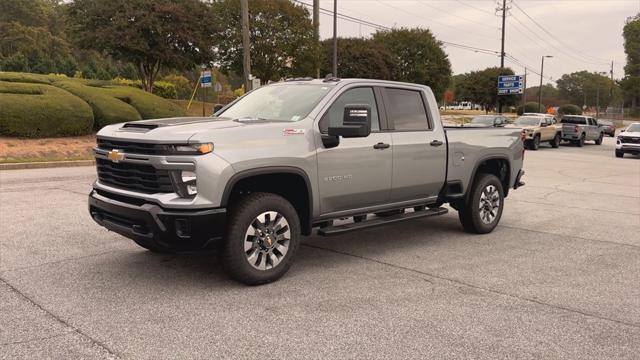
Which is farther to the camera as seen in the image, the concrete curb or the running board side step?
the concrete curb

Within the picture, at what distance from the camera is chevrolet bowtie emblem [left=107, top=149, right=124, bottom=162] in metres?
4.95

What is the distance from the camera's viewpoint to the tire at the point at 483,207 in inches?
292

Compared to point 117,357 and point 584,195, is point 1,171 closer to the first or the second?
point 117,357

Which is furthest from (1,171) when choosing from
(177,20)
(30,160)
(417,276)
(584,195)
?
(177,20)

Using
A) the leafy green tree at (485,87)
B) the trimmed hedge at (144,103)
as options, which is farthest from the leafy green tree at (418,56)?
the trimmed hedge at (144,103)

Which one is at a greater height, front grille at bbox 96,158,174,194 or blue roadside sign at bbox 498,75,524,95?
blue roadside sign at bbox 498,75,524,95

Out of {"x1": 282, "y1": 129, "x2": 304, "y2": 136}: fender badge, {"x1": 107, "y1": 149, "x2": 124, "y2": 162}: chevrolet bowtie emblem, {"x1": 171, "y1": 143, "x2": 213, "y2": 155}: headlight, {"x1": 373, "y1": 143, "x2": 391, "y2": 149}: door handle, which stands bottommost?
{"x1": 107, "y1": 149, "x2": 124, "y2": 162}: chevrolet bowtie emblem

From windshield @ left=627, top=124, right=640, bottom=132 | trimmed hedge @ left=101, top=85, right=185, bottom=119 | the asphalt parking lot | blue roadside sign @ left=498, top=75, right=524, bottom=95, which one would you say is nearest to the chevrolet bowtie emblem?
the asphalt parking lot

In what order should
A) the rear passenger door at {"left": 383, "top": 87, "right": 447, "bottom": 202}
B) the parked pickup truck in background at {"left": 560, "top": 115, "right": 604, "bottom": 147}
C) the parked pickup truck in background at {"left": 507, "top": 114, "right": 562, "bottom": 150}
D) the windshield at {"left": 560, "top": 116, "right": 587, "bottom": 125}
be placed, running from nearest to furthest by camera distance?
the rear passenger door at {"left": 383, "top": 87, "right": 447, "bottom": 202} < the parked pickup truck in background at {"left": 507, "top": 114, "right": 562, "bottom": 150} < the parked pickup truck in background at {"left": 560, "top": 115, "right": 604, "bottom": 147} < the windshield at {"left": 560, "top": 116, "right": 587, "bottom": 125}

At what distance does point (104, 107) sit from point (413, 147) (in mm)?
18486

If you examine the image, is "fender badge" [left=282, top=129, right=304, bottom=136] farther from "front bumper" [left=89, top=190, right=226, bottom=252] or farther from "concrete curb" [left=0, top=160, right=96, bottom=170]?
"concrete curb" [left=0, top=160, right=96, bottom=170]

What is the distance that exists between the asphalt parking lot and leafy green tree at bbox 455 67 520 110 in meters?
66.6

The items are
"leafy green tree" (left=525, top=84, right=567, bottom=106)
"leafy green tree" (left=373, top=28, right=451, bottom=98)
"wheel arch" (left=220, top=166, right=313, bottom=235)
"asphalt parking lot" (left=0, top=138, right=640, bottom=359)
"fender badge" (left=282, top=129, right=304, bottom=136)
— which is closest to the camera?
"asphalt parking lot" (left=0, top=138, right=640, bottom=359)

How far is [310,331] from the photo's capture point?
4.07 m
